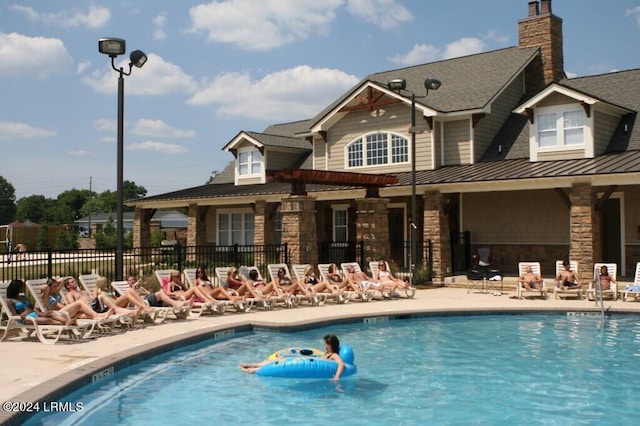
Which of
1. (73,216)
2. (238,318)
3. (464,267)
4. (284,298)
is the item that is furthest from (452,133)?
(73,216)

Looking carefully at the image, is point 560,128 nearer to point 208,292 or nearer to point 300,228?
point 300,228

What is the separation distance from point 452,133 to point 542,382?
657 inches

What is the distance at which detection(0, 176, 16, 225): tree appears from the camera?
468 feet

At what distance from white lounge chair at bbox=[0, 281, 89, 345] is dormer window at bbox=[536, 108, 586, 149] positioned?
1654cm

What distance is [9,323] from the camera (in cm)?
1034

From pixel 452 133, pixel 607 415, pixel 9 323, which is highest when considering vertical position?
pixel 452 133

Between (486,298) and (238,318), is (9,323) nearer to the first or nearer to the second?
(238,318)

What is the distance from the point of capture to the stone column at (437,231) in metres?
21.6

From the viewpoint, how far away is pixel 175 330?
11766 mm

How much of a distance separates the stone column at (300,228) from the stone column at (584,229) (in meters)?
7.48

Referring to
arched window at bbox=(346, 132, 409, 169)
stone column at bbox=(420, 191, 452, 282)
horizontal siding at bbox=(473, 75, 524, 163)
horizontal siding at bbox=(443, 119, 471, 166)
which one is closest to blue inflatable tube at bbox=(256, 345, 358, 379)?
stone column at bbox=(420, 191, 452, 282)

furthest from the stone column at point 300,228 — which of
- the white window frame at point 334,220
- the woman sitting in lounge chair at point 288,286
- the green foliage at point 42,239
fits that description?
the green foliage at point 42,239

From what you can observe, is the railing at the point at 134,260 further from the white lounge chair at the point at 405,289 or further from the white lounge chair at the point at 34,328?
the white lounge chair at the point at 34,328

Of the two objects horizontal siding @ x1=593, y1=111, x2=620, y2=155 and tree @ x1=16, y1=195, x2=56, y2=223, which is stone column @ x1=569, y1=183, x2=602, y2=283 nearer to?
horizontal siding @ x1=593, y1=111, x2=620, y2=155
